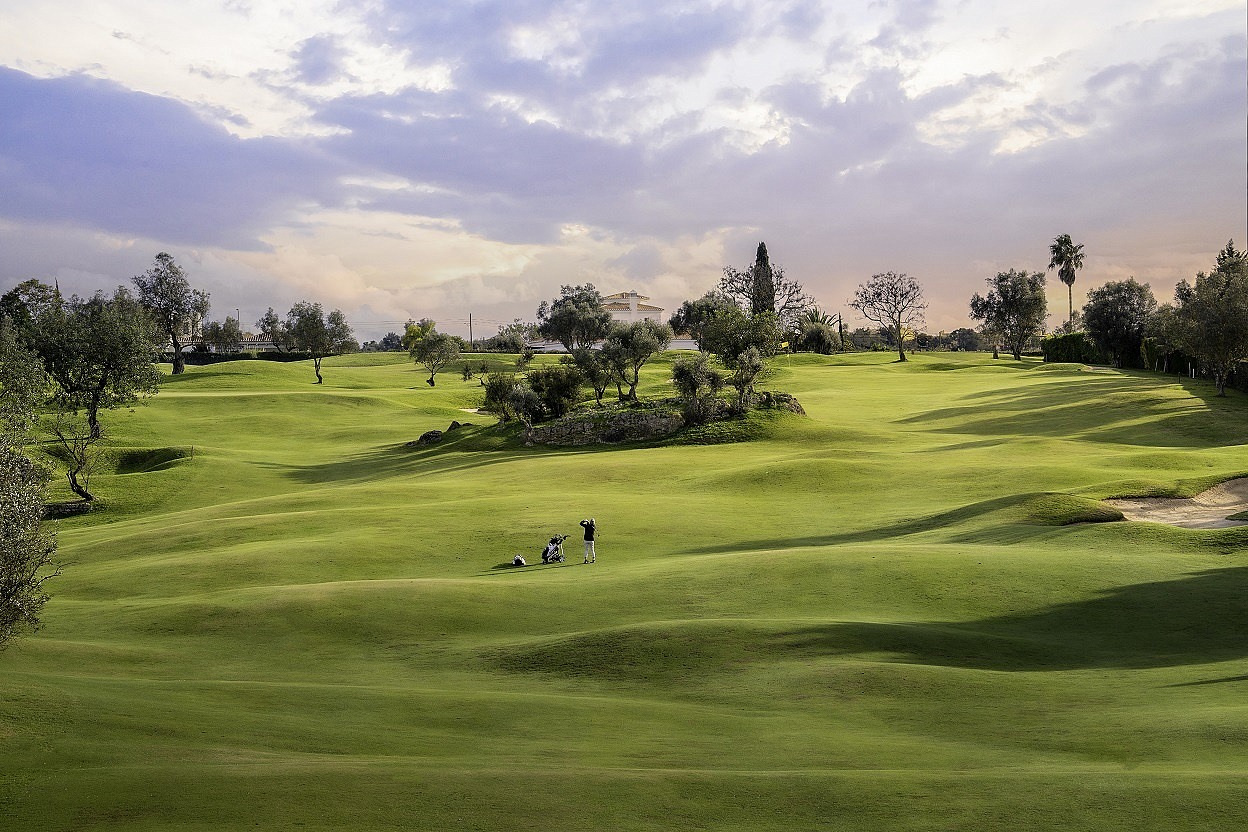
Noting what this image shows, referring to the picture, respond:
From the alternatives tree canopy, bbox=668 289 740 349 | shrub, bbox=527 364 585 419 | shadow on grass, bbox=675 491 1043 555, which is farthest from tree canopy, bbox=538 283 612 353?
shadow on grass, bbox=675 491 1043 555

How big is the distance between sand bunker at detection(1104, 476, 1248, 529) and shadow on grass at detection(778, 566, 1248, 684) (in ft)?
29.7

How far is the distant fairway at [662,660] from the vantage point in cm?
1040

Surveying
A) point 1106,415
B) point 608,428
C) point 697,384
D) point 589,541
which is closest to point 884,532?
point 589,541

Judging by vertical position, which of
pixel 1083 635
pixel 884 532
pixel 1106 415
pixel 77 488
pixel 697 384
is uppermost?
pixel 697 384

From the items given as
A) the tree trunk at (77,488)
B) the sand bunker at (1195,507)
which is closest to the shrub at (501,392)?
the tree trunk at (77,488)

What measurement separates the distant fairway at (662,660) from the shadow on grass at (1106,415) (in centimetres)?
1190

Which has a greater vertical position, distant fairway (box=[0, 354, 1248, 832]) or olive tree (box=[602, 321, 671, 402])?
olive tree (box=[602, 321, 671, 402])

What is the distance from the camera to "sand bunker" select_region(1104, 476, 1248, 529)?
29.4m

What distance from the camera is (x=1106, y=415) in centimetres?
6469

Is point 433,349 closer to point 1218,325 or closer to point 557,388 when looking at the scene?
point 557,388

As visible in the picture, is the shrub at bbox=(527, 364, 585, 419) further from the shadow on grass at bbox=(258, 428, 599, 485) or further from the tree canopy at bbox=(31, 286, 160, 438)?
the tree canopy at bbox=(31, 286, 160, 438)

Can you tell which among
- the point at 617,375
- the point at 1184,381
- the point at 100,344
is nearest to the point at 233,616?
the point at 100,344

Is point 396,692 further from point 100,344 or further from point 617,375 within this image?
point 617,375

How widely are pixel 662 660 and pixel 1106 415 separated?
5652 centimetres
